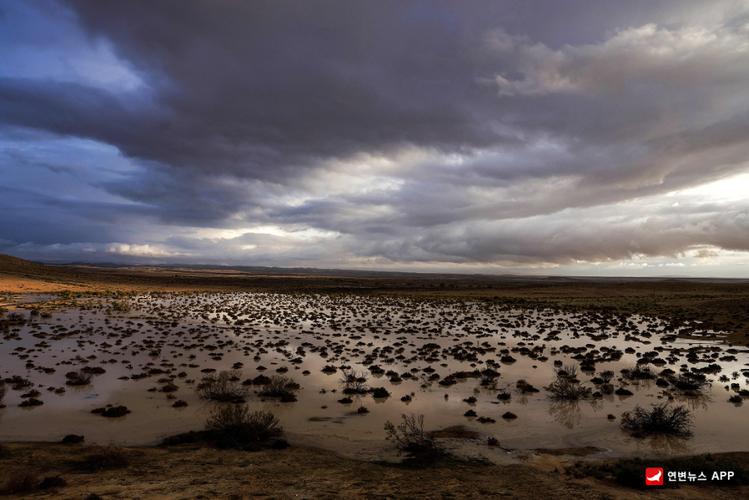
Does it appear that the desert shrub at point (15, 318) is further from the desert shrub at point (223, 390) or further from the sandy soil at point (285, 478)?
the sandy soil at point (285, 478)

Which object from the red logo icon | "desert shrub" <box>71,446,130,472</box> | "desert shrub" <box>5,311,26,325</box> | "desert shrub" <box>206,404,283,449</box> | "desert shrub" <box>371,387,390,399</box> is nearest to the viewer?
the red logo icon

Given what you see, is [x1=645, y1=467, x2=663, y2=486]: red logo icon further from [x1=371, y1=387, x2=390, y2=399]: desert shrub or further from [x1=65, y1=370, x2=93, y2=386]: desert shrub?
[x1=65, y1=370, x2=93, y2=386]: desert shrub

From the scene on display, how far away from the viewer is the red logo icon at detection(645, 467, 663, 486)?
10109mm

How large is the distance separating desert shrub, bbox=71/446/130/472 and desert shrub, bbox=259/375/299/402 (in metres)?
7.02

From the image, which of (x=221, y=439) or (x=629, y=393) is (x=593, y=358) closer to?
(x=629, y=393)

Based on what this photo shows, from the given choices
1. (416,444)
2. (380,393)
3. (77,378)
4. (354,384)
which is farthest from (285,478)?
(77,378)

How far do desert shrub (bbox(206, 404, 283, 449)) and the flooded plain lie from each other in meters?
0.93

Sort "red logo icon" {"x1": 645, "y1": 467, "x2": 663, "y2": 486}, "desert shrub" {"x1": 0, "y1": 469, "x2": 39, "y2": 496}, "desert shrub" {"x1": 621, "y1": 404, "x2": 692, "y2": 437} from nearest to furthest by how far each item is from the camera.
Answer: "desert shrub" {"x1": 0, "y1": 469, "x2": 39, "y2": 496}
"red logo icon" {"x1": 645, "y1": 467, "x2": 663, "y2": 486}
"desert shrub" {"x1": 621, "y1": 404, "x2": 692, "y2": 437}

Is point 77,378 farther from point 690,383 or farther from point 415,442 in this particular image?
Answer: point 690,383

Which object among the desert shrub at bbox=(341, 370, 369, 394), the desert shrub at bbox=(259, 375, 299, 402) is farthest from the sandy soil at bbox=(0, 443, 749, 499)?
the desert shrub at bbox=(341, 370, 369, 394)

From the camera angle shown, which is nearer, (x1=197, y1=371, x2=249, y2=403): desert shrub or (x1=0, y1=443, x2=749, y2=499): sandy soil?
(x1=0, y1=443, x2=749, y2=499): sandy soil

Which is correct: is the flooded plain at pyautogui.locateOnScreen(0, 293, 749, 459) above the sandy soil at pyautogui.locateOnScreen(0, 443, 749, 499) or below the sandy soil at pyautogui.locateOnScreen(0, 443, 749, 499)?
below

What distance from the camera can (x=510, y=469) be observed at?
36.8 ft

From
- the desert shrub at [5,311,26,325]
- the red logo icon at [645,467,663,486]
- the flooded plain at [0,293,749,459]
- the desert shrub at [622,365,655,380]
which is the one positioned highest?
the red logo icon at [645,467,663,486]
